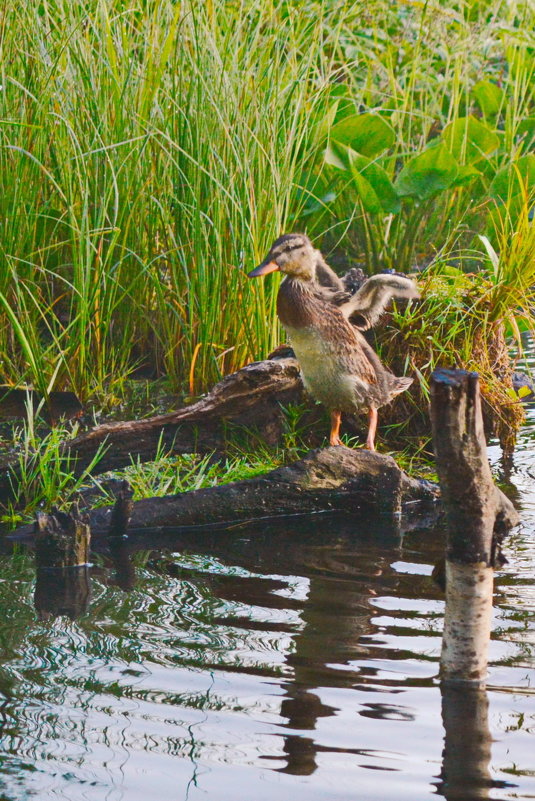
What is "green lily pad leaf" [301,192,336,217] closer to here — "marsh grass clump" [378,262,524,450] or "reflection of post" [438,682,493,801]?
"marsh grass clump" [378,262,524,450]

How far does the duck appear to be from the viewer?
15.8 ft

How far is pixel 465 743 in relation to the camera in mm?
2902

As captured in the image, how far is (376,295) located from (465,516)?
2.42 m

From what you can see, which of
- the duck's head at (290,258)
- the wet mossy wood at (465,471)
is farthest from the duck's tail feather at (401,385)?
the wet mossy wood at (465,471)

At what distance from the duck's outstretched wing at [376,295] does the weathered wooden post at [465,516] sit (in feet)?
7.18

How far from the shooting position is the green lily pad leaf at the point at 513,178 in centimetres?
650

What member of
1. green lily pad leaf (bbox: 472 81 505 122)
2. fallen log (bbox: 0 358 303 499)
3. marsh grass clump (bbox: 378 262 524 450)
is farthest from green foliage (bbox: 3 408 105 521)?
green lily pad leaf (bbox: 472 81 505 122)

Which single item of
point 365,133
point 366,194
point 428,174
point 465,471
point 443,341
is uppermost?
point 365,133

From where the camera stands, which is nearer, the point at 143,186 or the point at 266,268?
the point at 266,268

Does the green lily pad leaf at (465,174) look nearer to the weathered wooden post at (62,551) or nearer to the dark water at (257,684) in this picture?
the dark water at (257,684)

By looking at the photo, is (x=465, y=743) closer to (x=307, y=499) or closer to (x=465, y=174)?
(x=307, y=499)

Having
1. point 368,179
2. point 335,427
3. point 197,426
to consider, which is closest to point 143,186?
point 197,426

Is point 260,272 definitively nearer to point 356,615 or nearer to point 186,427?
point 186,427

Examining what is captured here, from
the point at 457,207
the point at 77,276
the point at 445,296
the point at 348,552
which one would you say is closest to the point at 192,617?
the point at 348,552
